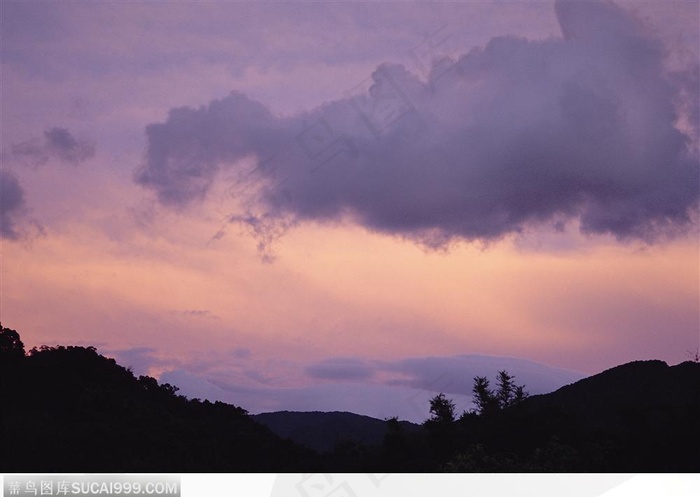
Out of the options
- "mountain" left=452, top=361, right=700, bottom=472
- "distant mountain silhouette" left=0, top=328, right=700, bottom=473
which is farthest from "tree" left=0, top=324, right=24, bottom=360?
"mountain" left=452, top=361, right=700, bottom=472

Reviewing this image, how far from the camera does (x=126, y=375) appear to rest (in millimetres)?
50188

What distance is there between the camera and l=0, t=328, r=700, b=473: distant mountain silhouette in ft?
95.9

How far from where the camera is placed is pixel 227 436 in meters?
40.2

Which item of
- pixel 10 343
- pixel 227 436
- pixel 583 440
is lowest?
pixel 583 440

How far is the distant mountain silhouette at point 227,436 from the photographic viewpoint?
29.2m

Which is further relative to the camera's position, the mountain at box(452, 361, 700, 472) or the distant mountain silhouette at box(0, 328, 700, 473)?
the mountain at box(452, 361, 700, 472)

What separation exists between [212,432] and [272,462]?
5183 millimetres

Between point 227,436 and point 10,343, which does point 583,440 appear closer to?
point 227,436

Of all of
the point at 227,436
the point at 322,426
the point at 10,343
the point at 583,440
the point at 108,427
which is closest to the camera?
the point at 108,427

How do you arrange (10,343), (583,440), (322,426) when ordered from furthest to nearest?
(322,426) → (10,343) → (583,440)

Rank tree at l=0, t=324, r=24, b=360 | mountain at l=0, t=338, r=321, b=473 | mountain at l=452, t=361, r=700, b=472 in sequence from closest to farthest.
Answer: mountain at l=0, t=338, r=321, b=473
mountain at l=452, t=361, r=700, b=472
tree at l=0, t=324, r=24, b=360

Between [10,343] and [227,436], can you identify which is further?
[10,343]

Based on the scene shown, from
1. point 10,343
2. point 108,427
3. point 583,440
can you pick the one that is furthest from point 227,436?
point 583,440

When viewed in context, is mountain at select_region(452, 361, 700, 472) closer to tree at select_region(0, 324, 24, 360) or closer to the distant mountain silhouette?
the distant mountain silhouette
